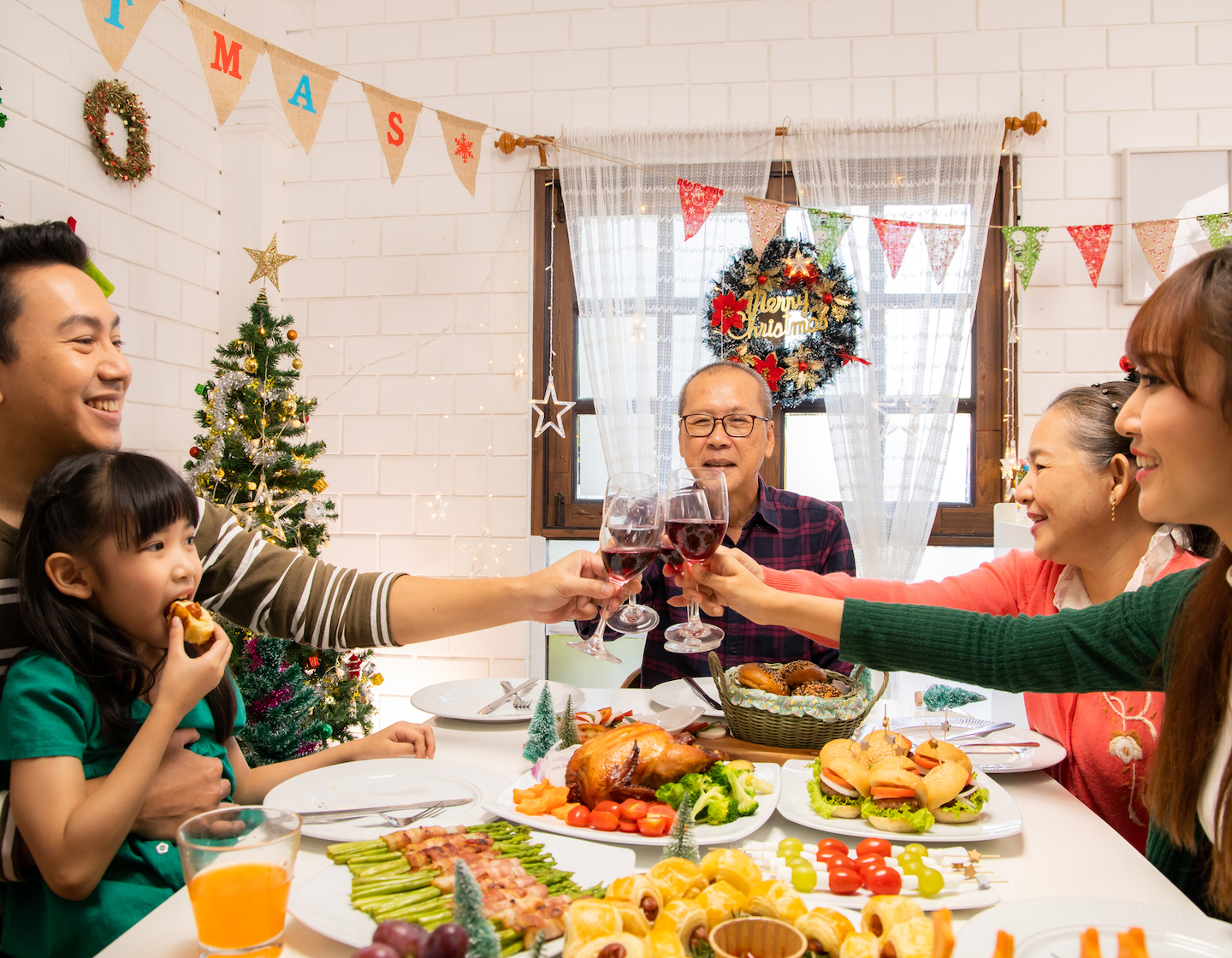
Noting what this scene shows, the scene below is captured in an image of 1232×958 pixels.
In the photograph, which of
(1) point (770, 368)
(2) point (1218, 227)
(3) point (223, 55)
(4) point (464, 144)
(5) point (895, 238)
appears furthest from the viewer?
(1) point (770, 368)

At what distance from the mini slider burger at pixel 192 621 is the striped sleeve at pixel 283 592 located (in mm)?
369

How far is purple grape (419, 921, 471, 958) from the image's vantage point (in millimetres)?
661

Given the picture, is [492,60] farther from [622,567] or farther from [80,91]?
[622,567]

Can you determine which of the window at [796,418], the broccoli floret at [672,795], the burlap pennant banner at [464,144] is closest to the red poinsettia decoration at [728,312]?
the window at [796,418]

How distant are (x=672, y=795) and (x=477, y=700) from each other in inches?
30.5

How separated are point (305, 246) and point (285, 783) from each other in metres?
3.76

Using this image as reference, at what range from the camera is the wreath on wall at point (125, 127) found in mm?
3328

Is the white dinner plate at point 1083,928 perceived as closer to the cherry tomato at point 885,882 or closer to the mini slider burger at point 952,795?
the cherry tomato at point 885,882

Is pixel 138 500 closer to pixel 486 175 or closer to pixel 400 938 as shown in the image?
pixel 400 938

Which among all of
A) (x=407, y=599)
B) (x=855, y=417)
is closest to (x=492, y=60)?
(x=855, y=417)

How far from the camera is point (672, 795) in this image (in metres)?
1.14

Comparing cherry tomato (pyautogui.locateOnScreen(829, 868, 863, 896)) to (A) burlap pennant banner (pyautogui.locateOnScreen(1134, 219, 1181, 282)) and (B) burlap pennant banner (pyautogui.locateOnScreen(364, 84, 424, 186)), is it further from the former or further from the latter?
(A) burlap pennant banner (pyautogui.locateOnScreen(1134, 219, 1181, 282))

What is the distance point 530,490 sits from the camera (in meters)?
4.23

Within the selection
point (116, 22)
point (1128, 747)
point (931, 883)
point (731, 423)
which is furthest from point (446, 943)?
point (116, 22)
